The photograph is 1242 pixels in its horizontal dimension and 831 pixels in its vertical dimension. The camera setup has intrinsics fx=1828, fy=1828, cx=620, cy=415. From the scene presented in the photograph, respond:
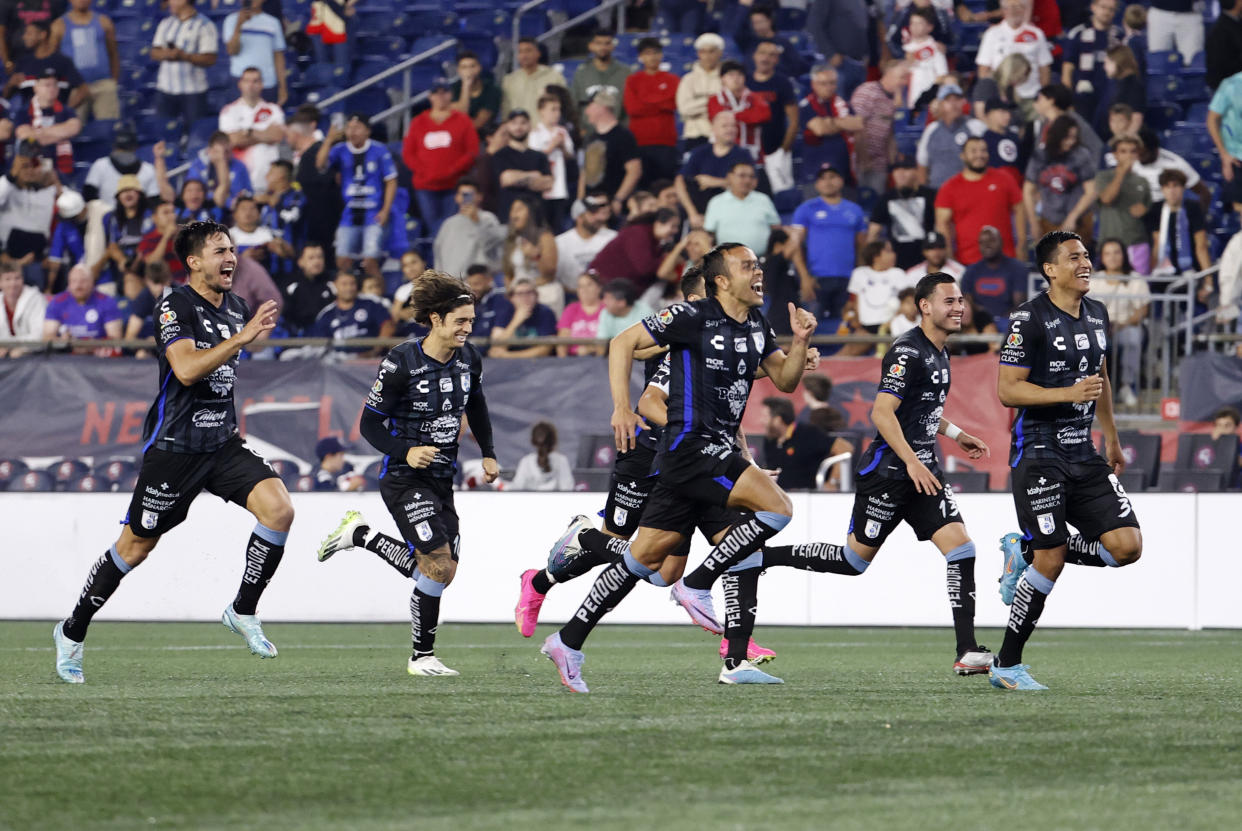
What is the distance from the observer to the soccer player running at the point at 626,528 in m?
10.4

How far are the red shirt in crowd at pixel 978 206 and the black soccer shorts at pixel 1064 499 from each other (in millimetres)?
9604

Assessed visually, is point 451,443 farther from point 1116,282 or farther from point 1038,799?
point 1116,282

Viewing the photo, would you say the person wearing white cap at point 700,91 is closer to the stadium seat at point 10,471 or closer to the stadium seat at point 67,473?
the stadium seat at point 67,473

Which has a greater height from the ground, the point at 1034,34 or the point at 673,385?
the point at 1034,34

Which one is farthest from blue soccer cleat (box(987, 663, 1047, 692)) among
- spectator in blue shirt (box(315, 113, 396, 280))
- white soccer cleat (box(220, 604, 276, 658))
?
spectator in blue shirt (box(315, 113, 396, 280))

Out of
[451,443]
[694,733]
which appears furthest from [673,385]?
[694,733]

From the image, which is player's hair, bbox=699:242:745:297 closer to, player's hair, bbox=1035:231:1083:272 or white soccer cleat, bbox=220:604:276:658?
player's hair, bbox=1035:231:1083:272

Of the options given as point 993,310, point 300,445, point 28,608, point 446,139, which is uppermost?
point 446,139

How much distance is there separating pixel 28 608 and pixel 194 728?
985 cm

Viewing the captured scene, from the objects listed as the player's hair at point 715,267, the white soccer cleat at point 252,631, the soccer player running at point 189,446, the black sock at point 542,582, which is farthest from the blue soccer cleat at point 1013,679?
the white soccer cleat at point 252,631

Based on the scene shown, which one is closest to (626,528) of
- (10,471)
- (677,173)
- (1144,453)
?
(1144,453)

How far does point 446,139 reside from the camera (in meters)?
20.4

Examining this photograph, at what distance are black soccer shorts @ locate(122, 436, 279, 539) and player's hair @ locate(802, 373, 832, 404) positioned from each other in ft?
25.5

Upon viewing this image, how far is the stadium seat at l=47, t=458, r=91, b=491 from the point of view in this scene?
17.7 meters
